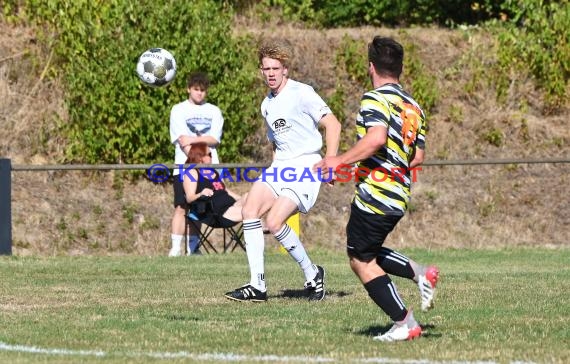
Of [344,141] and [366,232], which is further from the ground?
[366,232]

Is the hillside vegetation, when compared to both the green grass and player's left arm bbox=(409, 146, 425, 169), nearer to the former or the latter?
the green grass

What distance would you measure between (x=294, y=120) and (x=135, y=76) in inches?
353

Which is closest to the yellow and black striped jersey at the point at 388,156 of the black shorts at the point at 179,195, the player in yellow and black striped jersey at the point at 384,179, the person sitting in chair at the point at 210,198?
the player in yellow and black striped jersey at the point at 384,179

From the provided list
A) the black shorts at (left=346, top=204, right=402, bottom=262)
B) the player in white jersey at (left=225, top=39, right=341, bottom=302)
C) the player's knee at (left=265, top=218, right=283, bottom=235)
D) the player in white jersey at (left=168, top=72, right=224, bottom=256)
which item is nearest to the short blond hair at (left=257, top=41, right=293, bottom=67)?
the player in white jersey at (left=225, top=39, right=341, bottom=302)

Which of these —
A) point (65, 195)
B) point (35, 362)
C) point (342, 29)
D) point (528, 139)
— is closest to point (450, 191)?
point (528, 139)

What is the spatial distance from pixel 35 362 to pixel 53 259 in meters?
8.45

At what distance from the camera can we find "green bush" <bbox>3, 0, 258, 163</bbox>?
18.6 m

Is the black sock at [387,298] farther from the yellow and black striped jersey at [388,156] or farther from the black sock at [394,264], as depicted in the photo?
the yellow and black striped jersey at [388,156]

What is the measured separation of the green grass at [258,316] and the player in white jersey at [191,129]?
2.32 metres

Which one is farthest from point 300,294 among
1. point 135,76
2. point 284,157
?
point 135,76

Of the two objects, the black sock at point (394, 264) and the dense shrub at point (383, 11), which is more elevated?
the dense shrub at point (383, 11)

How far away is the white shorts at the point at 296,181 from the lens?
9.86 metres

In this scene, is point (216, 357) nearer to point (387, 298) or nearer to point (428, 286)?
point (387, 298)

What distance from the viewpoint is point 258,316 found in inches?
339
